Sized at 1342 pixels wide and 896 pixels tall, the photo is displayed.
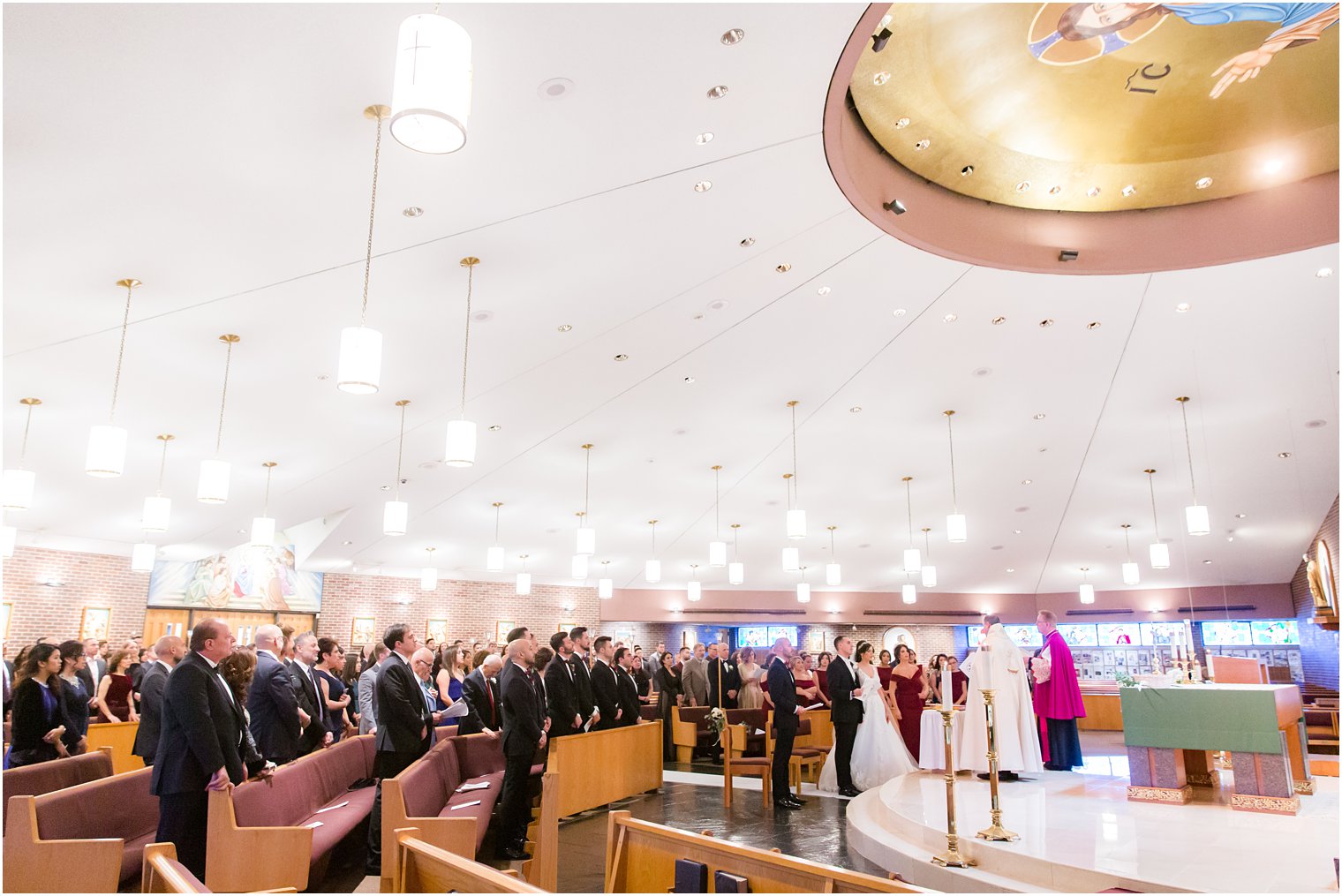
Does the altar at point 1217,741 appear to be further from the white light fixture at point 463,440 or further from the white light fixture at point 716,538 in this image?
the white light fixture at point 716,538

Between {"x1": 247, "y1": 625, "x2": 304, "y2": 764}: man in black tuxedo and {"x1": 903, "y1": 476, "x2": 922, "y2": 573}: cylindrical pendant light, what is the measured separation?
905cm

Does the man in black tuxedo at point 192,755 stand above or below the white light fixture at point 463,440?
below

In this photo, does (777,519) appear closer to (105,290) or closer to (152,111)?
(105,290)

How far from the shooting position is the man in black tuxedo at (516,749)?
6031mm

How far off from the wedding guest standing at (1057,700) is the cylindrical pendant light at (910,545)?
361 centimetres

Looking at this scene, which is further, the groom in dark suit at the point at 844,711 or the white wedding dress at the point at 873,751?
the white wedding dress at the point at 873,751

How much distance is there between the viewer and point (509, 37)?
4.28 metres

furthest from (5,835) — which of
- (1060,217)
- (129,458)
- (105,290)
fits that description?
(1060,217)

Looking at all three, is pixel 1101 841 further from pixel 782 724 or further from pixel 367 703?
pixel 367 703

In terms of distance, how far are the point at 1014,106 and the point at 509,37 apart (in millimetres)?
4662

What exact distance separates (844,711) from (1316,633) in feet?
40.6

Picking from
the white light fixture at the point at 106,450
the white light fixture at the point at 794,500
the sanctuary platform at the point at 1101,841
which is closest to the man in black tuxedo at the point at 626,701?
the white light fixture at the point at 794,500

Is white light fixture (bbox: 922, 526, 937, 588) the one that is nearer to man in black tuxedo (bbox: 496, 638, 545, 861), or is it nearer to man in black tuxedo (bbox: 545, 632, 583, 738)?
man in black tuxedo (bbox: 545, 632, 583, 738)

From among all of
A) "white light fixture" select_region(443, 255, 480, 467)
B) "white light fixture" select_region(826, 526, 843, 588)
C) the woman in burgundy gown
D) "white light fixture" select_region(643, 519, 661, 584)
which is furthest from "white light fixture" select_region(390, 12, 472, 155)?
"white light fixture" select_region(826, 526, 843, 588)
